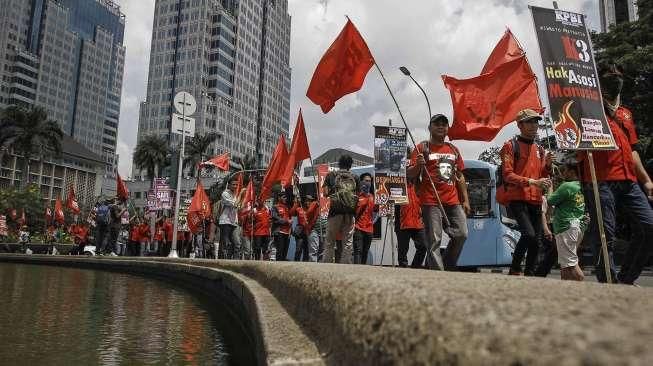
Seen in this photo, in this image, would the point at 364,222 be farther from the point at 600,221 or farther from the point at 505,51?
the point at 600,221

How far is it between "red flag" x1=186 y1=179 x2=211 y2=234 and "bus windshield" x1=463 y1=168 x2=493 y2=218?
8611 mm

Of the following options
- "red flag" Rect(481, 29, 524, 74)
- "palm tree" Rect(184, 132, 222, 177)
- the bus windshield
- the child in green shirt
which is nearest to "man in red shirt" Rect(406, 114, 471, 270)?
the child in green shirt

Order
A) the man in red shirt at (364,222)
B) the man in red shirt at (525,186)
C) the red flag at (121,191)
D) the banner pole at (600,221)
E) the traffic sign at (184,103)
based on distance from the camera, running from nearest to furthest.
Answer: the banner pole at (600,221), the man in red shirt at (525,186), the man in red shirt at (364,222), the traffic sign at (184,103), the red flag at (121,191)

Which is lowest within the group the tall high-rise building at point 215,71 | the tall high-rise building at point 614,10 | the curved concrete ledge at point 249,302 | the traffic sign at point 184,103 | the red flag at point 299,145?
the curved concrete ledge at point 249,302

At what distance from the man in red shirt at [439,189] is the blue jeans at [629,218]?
121 cm

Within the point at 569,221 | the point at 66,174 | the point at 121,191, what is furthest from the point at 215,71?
the point at 569,221

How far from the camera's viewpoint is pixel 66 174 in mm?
102812

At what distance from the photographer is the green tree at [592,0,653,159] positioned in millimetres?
19953

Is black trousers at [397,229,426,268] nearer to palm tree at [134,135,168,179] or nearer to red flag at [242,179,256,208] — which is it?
red flag at [242,179,256,208]

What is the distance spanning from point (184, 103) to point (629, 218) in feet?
38.8

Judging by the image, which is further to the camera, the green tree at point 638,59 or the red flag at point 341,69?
the green tree at point 638,59

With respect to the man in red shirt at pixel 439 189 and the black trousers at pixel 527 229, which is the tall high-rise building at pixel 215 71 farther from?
the black trousers at pixel 527 229

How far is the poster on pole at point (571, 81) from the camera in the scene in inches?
187

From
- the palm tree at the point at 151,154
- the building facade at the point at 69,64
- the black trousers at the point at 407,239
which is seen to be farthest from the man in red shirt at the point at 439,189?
the building facade at the point at 69,64
